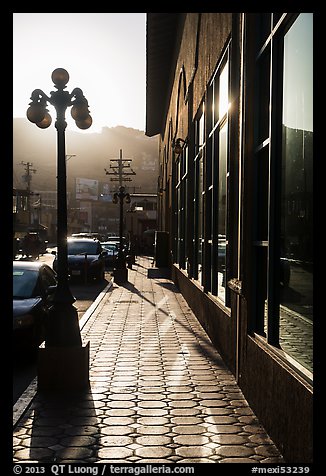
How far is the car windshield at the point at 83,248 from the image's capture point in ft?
84.8

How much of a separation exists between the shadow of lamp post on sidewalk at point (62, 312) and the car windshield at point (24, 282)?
2686 millimetres

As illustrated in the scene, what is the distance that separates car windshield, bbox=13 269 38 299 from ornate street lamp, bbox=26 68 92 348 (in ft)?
8.69

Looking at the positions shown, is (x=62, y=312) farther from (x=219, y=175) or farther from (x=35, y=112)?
(x=219, y=175)

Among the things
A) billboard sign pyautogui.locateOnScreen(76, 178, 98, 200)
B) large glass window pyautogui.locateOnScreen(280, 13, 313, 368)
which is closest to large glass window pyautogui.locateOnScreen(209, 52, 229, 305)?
large glass window pyautogui.locateOnScreen(280, 13, 313, 368)

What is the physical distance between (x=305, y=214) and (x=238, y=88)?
3633 mm

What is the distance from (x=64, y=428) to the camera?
18.8 ft

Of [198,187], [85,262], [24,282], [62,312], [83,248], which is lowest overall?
[85,262]

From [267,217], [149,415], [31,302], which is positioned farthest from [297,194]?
[31,302]

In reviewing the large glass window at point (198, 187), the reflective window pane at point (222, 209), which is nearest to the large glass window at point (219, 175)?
the reflective window pane at point (222, 209)

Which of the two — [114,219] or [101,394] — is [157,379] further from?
[114,219]

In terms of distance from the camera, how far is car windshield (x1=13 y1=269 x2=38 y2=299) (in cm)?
1023

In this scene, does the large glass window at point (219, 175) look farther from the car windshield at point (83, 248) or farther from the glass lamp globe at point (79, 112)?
the car windshield at point (83, 248)

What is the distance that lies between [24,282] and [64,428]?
521 centimetres

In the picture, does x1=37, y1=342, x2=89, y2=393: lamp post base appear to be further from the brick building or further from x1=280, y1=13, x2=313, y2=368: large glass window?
x1=280, y1=13, x2=313, y2=368: large glass window
